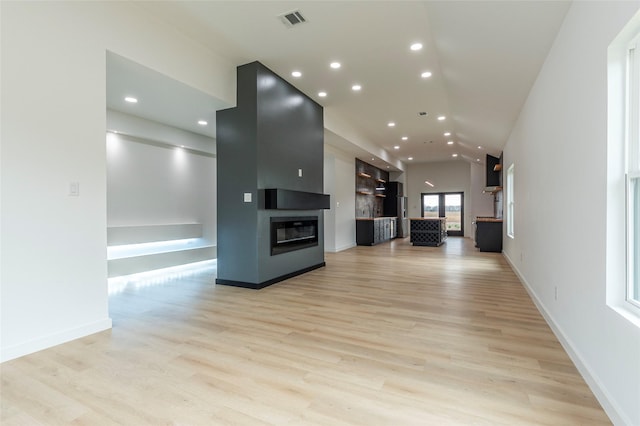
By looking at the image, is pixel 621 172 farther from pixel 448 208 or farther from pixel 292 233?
pixel 448 208

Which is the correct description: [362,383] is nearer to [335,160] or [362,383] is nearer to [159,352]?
[159,352]

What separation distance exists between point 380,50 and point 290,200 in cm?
244

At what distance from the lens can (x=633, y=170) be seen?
1664 mm

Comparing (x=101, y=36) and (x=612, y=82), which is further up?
(x=101, y=36)

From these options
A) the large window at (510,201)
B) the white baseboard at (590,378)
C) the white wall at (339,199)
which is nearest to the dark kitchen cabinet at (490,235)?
the large window at (510,201)

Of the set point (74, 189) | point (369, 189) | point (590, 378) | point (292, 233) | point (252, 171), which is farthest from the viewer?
point (369, 189)

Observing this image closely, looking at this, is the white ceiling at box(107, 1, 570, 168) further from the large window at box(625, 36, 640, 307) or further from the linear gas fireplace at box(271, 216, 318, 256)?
the linear gas fireplace at box(271, 216, 318, 256)

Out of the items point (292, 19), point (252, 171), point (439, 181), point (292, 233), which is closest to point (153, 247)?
point (292, 233)

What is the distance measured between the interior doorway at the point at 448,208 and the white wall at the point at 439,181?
18cm

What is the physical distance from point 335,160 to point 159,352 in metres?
7.06

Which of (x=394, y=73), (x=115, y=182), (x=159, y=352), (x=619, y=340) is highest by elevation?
(x=394, y=73)

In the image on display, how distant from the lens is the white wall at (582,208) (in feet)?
5.43

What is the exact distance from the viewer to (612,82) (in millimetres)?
1770

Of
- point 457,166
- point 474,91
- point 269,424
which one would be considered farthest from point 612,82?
point 457,166
